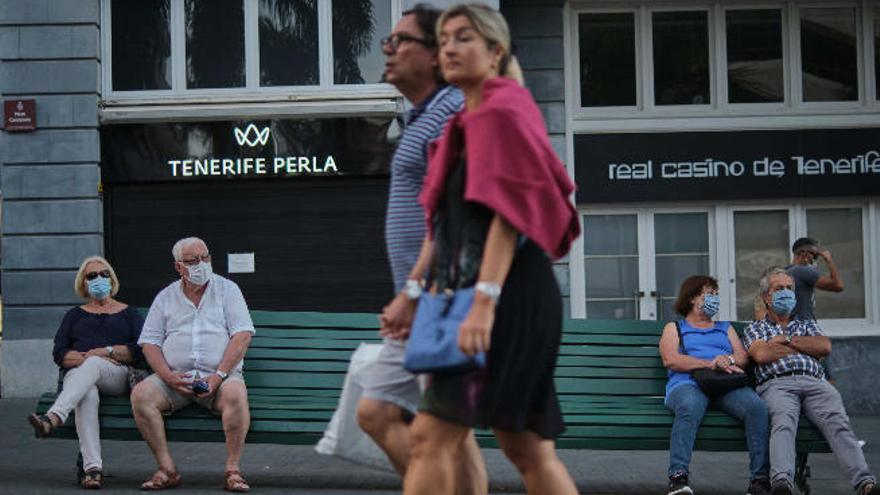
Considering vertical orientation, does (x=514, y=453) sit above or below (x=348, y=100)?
below

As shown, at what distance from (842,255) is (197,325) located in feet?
34.2

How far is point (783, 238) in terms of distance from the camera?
58.6 feet

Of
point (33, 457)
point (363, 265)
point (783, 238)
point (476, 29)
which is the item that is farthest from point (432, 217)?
point (783, 238)

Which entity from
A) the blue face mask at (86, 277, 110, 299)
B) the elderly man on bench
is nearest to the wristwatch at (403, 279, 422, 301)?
the elderly man on bench

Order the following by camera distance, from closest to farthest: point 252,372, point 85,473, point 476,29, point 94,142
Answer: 1. point 476,29
2. point 85,473
3. point 252,372
4. point 94,142

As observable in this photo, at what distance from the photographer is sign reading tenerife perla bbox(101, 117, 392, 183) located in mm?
17047

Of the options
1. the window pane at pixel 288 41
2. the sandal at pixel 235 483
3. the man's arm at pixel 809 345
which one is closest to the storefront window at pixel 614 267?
the window pane at pixel 288 41

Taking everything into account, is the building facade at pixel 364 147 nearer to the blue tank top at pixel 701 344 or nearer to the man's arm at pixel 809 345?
the blue tank top at pixel 701 344

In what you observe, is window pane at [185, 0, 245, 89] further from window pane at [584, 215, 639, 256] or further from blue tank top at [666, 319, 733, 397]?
blue tank top at [666, 319, 733, 397]

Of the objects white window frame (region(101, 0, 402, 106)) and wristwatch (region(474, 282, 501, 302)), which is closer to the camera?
wristwatch (region(474, 282, 501, 302))

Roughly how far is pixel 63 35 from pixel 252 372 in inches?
323

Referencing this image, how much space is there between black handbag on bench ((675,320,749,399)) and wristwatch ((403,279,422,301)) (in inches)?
165

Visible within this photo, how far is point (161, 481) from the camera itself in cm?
905

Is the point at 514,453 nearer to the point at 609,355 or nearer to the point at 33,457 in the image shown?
the point at 609,355
